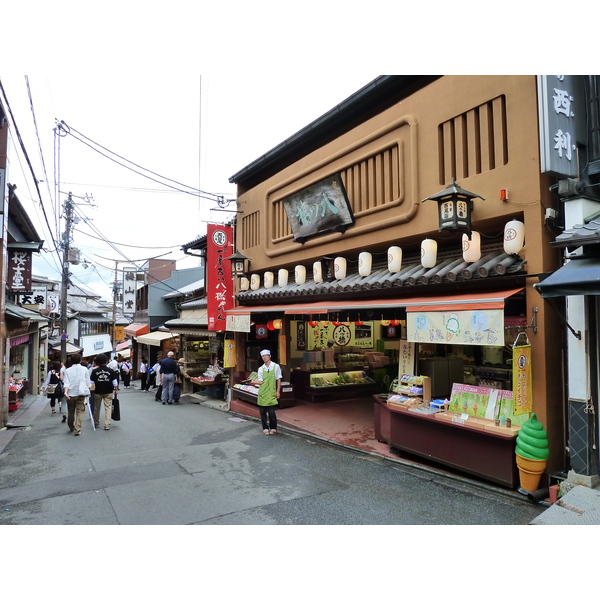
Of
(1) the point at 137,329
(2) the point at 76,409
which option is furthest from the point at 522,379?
(1) the point at 137,329

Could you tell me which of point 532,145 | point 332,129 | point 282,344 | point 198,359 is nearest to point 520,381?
point 532,145

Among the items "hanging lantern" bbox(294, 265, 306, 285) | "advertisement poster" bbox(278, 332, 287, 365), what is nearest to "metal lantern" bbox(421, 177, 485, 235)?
"hanging lantern" bbox(294, 265, 306, 285)

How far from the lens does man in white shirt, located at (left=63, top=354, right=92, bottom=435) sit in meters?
10.4

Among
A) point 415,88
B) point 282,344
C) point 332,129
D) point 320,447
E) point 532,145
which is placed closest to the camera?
point 532,145

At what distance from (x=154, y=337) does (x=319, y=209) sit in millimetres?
17693

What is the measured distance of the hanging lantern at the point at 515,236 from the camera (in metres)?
6.64

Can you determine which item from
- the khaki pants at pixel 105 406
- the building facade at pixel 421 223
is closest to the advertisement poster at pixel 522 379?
the building facade at pixel 421 223

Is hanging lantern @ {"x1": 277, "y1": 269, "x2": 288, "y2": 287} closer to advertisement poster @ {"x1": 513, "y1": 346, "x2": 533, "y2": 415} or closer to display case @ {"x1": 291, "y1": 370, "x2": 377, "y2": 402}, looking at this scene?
display case @ {"x1": 291, "y1": 370, "x2": 377, "y2": 402}

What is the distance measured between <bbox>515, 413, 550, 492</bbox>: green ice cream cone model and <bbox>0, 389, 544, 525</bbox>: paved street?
351 millimetres

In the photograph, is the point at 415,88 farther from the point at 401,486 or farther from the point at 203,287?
the point at 203,287

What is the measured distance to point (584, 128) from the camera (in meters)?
6.41

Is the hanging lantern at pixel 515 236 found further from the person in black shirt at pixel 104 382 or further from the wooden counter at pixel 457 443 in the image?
the person in black shirt at pixel 104 382

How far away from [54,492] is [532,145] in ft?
32.1

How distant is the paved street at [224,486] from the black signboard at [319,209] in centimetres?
576
